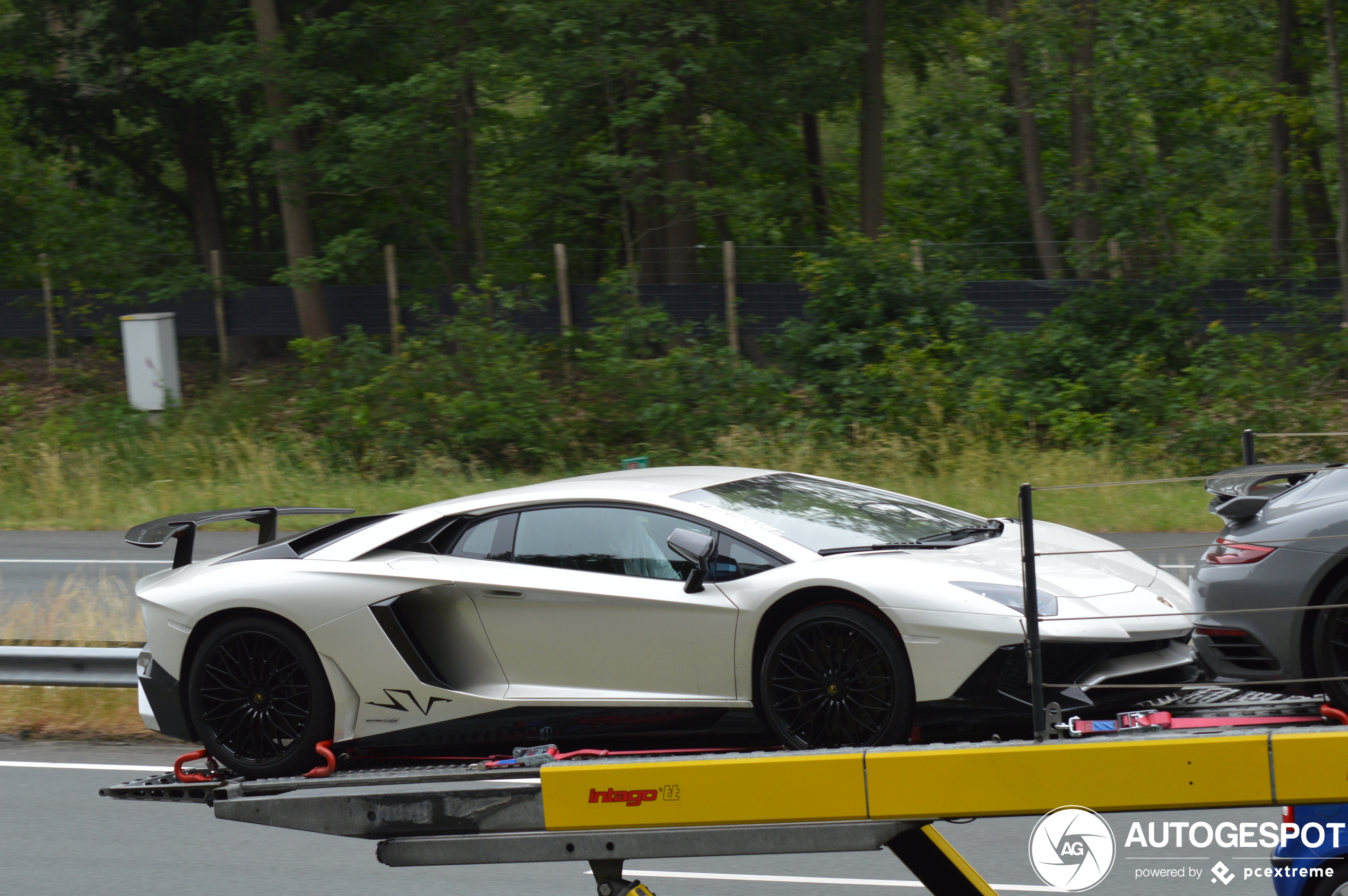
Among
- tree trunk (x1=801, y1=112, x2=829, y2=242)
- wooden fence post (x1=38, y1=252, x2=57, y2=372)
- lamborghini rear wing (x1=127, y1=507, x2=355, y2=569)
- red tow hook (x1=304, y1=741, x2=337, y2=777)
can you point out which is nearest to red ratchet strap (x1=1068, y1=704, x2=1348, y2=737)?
red tow hook (x1=304, y1=741, x2=337, y2=777)

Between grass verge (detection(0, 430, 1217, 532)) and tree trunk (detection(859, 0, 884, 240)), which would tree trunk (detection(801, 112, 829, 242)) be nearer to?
tree trunk (detection(859, 0, 884, 240))

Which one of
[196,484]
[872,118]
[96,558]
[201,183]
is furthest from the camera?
[201,183]

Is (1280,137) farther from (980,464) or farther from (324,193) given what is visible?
(324,193)

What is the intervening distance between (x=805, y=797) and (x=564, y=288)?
17732 mm

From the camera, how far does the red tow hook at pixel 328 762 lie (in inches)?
211

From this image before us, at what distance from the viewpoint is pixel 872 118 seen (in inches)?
924

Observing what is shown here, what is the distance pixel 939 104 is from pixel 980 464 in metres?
13.5

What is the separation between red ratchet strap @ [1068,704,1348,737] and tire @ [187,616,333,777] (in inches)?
115

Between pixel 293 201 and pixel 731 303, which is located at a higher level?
pixel 293 201

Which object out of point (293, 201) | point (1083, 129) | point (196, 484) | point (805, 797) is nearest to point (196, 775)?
point (805, 797)

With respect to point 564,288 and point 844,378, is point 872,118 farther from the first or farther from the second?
point 844,378

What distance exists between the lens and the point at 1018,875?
5316 mm

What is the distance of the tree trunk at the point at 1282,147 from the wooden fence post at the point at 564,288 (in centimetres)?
1010

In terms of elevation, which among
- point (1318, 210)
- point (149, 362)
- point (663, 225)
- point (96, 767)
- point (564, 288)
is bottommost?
point (96, 767)
